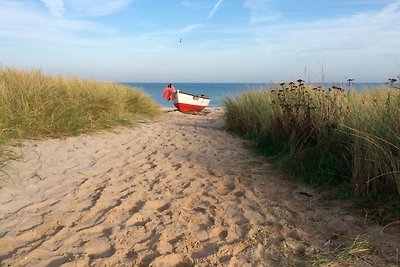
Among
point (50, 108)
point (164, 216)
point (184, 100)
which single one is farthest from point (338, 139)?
point (184, 100)

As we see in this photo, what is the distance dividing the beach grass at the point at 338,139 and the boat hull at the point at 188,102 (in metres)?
8.92

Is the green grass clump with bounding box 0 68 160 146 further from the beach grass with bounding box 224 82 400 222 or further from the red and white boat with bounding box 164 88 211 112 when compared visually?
the red and white boat with bounding box 164 88 211 112

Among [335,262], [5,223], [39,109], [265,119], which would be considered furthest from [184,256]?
[39,109]

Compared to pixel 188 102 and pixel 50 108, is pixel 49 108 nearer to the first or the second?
pixel 50 108

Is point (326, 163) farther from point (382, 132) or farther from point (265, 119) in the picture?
point (265, 119)

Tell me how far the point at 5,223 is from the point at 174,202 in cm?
154

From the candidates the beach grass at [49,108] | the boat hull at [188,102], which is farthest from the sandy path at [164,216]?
the boat hull at [188,102]

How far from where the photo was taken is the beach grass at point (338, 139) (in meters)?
3.40

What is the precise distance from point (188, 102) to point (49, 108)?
9356mm

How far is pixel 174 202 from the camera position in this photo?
3.70 metres

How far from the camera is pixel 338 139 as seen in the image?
4320 millimetres

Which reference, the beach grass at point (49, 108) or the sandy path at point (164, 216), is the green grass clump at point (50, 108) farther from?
the sandy path at point (164, 216)

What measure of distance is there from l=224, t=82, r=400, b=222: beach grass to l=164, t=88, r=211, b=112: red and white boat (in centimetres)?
893

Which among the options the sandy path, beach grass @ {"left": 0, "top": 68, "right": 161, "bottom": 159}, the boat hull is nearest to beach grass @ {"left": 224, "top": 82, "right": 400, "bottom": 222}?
the sandy path
